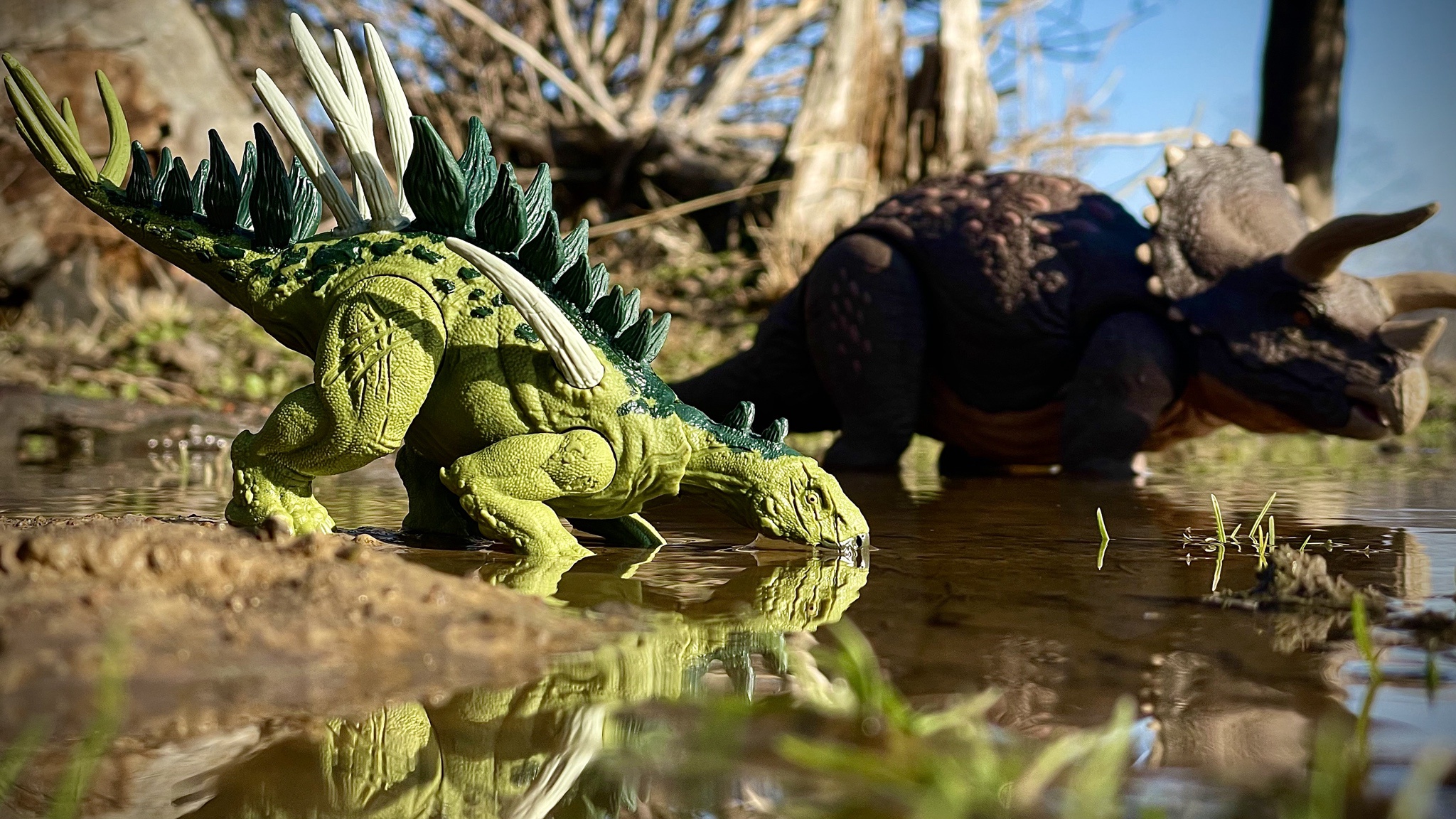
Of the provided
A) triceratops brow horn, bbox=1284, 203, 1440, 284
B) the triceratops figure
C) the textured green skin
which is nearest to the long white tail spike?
the textured green skin

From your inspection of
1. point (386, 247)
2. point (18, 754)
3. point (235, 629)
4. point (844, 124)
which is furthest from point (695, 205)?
point (18, 754)

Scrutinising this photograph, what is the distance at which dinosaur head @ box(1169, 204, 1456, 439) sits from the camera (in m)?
4.32

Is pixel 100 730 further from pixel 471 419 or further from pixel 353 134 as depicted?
pixel 353 134

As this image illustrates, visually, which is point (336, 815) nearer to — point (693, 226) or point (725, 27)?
point (693, 226)

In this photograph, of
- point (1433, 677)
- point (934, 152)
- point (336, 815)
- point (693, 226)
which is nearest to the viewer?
point (336, 815)

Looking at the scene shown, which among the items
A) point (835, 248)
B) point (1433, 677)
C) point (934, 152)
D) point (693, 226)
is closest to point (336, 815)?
point (1433, 677)

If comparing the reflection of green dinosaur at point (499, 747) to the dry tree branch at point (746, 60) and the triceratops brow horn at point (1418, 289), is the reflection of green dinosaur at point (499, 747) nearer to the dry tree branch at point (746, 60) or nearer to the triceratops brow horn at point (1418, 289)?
the triceratops brow horn at point (1418, 289)

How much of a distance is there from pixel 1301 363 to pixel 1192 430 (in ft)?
2.09

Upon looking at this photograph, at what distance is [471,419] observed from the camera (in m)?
2.68

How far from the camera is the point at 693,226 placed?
10719mm

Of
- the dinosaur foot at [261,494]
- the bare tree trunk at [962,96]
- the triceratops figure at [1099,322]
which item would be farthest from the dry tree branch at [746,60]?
the dinosaur foot at [261,494]

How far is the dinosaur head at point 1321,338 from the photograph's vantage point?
4324mm

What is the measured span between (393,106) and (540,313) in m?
0.77

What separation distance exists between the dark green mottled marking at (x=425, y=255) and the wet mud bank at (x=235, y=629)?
92cm
